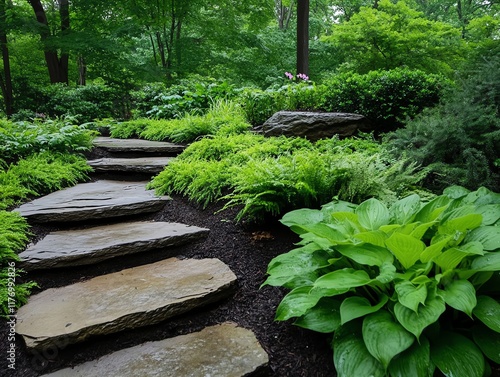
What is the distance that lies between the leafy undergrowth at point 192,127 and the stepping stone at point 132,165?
2.48ft

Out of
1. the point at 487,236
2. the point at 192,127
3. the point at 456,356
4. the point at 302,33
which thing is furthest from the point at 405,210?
the point at 302,33

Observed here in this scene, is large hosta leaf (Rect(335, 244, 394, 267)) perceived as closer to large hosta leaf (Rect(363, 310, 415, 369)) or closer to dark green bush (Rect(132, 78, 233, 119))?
large hosta leaf (Rect(363, 310, 415, 369))

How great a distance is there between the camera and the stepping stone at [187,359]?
1474mm

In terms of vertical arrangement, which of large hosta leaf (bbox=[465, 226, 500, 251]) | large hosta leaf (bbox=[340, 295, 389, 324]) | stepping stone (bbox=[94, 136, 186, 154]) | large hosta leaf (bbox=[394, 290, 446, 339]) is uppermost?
stepping stone (bbox=[94, 136, 186, 154])

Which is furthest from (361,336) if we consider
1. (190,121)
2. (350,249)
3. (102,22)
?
(102,22)

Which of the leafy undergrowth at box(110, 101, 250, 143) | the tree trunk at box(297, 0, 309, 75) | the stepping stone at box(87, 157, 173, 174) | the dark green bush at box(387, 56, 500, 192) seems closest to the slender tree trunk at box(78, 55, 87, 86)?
the leafy undergrowth at box(110, 101, 250, 143)

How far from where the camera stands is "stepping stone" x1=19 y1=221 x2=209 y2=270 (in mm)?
2109

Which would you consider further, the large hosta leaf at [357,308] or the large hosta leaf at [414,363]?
the large hosta leaf at [357,308]

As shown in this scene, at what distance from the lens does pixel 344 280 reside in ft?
4.72

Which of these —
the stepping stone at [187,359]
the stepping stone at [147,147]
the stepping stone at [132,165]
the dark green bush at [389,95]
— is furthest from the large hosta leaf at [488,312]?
the stepping stone at [147,147]

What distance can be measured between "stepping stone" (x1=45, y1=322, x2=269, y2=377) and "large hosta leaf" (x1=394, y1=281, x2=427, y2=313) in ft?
2.25

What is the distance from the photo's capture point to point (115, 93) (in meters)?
8.74

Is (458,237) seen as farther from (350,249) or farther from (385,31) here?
(385,31)

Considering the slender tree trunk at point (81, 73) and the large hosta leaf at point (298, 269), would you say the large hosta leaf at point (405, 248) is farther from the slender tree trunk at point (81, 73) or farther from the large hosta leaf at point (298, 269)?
the slender tree trunk at point (81, 73)
